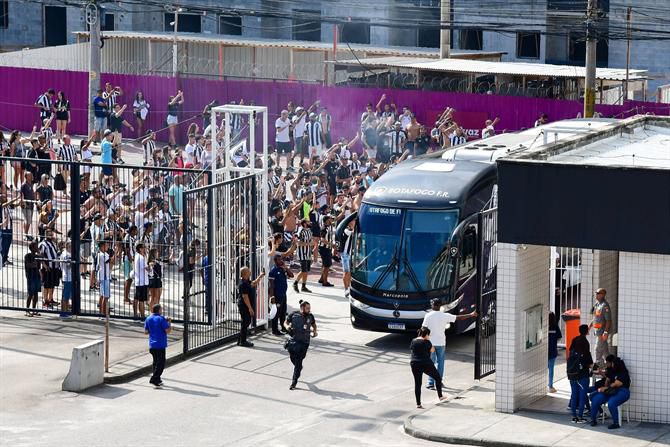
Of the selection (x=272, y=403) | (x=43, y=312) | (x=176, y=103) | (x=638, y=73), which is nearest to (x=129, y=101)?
(x=176, y=103)

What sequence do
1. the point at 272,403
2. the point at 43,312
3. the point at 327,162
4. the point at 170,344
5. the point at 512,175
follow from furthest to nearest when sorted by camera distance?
the point at 327,162
the point at 43,312
the point at 170,344
the point at 272,403
the point at 512,175

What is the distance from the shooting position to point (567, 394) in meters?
21.5

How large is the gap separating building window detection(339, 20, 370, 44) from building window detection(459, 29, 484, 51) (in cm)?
435

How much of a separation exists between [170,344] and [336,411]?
4.71m

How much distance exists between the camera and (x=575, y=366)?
20.0m

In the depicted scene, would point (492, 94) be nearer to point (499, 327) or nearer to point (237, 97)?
point (237, 97)

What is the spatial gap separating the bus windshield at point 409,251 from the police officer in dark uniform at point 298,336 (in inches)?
119

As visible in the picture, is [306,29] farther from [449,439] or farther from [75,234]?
[449,439]

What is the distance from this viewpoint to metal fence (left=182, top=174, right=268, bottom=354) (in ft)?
80.6

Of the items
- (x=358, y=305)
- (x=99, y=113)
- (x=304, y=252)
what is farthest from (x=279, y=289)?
(x=99, y=113)

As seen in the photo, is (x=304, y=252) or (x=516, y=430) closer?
(x=516, y=430)

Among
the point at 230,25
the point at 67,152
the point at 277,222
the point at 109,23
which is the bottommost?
the point at 277,222

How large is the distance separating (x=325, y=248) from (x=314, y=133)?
14.0 m

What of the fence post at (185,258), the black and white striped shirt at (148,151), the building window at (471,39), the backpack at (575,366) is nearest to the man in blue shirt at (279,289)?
the fence post at (185,258)
